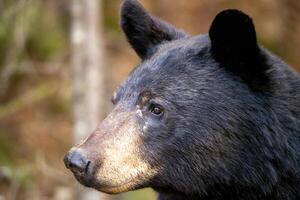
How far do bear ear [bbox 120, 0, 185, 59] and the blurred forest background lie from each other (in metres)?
1.87

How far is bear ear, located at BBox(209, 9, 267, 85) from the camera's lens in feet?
15.3

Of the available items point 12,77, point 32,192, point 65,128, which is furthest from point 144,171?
point 65,128

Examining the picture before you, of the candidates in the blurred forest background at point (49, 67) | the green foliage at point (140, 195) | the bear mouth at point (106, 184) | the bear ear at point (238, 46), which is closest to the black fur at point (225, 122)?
the bear ear at point (238, 46)

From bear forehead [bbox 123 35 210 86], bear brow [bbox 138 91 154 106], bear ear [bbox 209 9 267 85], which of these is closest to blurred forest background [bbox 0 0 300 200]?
bear forehead [bbox 123 35 210 86]

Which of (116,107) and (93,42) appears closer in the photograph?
(116,107)

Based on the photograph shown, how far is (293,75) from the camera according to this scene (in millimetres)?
4984

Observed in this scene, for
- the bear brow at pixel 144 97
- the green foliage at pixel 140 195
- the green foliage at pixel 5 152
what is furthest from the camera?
the green foliage at pixel 5 152

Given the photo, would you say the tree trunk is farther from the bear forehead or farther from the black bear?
the black bear

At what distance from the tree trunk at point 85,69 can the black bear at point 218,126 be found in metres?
2.88

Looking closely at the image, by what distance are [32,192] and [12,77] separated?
111 inches

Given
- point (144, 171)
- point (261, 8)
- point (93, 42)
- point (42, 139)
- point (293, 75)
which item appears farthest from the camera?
point (261, 8)

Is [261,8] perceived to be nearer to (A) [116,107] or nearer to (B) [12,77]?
(B) [12,77]

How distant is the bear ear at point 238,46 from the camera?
4.65 m

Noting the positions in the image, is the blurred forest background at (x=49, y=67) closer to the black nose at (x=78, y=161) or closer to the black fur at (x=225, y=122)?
the black fur at (x=225, y=122)
